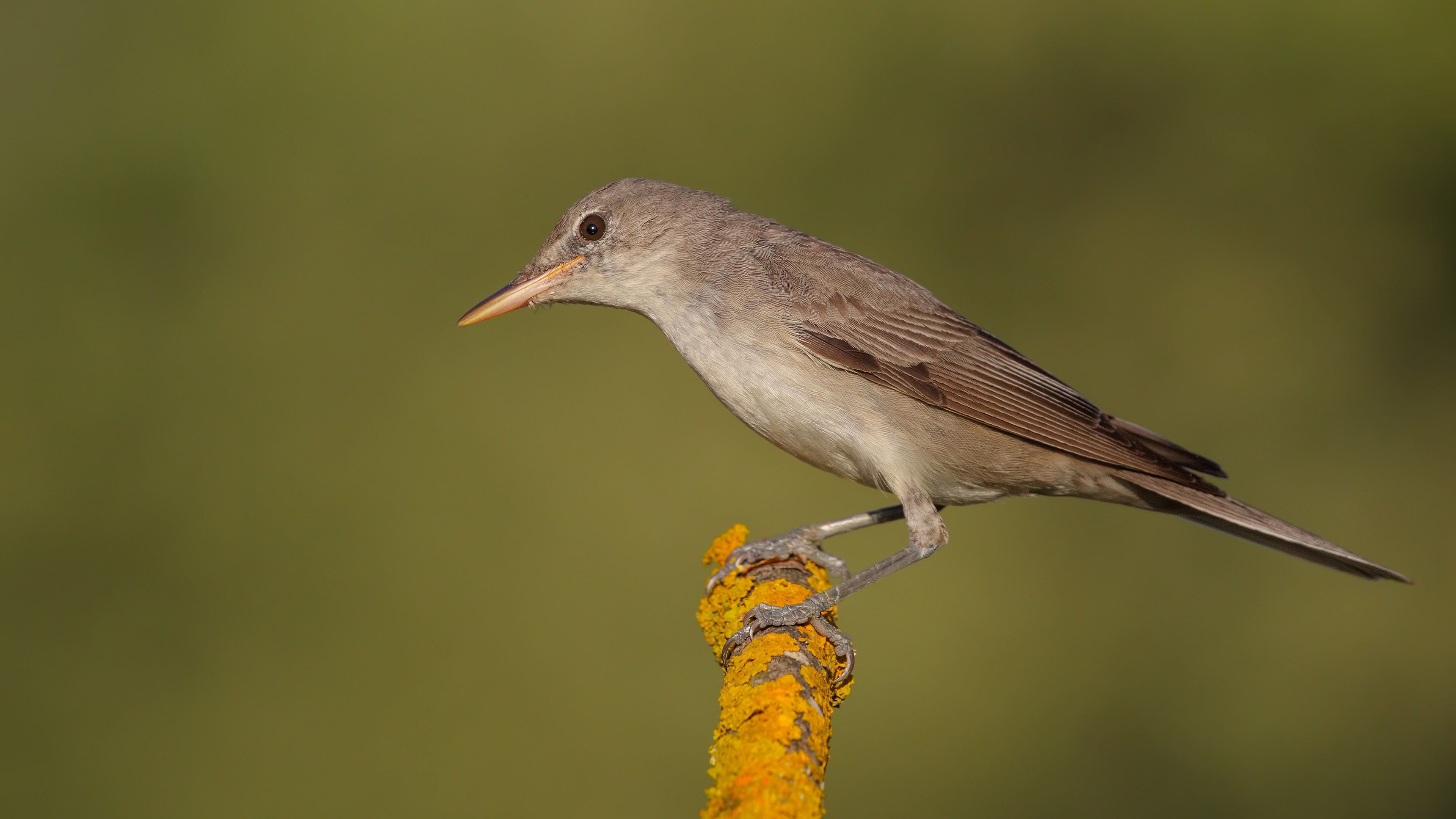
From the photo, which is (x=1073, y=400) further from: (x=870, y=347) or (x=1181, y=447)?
(x=870, y=347)

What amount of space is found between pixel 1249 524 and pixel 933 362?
1234mm

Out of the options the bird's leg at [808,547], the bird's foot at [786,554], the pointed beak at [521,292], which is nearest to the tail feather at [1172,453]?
the bird's leg at [808,547]

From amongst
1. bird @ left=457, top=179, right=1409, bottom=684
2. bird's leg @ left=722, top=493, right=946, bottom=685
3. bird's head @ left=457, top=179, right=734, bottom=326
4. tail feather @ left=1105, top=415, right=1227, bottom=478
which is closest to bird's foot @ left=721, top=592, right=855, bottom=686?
bird's leg @ left=722, top=493, right=946, bottom=685

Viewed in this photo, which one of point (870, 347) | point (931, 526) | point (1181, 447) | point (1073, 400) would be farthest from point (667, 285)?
point (1181, 447)

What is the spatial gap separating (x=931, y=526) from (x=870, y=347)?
68 centimetres

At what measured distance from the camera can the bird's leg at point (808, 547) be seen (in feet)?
11.5

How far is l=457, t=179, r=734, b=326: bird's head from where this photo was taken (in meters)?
3.68

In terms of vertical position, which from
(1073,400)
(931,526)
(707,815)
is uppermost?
(1073,400)

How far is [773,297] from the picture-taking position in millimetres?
3492

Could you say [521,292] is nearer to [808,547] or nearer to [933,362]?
[808,547]

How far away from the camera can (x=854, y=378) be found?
11.5ft

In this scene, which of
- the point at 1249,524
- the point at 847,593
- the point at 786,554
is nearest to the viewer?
the point at 847,593

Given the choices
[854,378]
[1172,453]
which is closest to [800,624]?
[854,378]

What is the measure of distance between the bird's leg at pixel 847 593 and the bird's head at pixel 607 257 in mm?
1124
